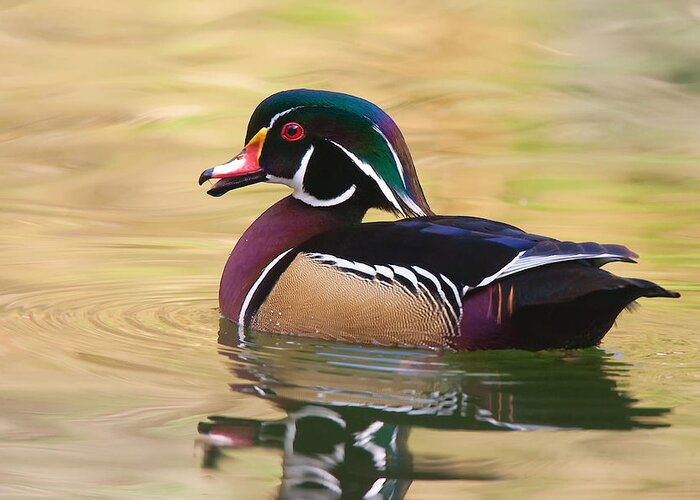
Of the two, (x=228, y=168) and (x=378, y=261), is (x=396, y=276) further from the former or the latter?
(x=228, y=168)

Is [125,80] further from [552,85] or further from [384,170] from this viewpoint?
[384,170]

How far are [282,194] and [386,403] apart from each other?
431 centimetres

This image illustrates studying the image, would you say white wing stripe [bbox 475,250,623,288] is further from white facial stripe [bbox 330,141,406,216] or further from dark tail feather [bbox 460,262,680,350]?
white facial stripe [bbox 330,141,406,216]

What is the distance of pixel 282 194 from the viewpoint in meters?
8.98

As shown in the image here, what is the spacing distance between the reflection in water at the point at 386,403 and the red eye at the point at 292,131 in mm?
810

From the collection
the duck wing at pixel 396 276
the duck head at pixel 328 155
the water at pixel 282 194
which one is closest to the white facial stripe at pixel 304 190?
the duck head at pixel 328 155

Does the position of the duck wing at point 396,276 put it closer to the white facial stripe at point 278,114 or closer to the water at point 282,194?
the water at point 282,194

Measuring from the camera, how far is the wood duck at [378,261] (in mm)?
5203

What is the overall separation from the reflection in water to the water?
0.5 inches

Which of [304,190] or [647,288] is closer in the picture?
[647,288]

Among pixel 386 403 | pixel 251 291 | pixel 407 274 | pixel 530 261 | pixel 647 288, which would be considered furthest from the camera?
pixel 251 291

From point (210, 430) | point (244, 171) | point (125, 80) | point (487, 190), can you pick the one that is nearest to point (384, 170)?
point (244, 171)

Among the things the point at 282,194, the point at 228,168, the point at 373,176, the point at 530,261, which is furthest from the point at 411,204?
the point at 282,194

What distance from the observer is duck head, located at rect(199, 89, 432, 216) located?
19.3ft
